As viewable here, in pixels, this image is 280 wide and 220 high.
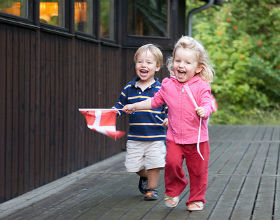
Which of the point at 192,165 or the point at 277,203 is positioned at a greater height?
the point at 192,165

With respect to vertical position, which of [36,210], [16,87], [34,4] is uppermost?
[34,4]

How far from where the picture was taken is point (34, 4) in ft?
20.4

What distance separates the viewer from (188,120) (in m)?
5.02

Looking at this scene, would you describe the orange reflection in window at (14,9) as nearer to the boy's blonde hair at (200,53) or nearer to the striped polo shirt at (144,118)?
the striped polo shirt at (144,118)

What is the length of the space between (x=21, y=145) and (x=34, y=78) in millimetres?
765

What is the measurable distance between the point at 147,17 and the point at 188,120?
5.30 meters

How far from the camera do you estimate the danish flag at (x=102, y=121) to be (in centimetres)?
547

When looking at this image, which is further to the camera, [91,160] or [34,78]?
[91,160]

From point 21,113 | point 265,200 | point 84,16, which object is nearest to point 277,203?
point 265,200

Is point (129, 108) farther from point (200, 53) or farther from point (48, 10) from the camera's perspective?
point (48, 10)

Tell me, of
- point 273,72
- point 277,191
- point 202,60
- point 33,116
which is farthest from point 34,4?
point 273,72

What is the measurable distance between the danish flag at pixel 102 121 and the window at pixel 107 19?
356 cm

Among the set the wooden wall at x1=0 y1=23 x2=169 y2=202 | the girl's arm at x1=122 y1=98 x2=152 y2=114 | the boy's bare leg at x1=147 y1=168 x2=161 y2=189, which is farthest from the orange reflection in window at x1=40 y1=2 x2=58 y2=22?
the boy's bare leg at x1=147 y1=168 x2=161 y2=189

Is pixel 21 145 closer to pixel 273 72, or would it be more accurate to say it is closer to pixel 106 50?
pixel 106 50
